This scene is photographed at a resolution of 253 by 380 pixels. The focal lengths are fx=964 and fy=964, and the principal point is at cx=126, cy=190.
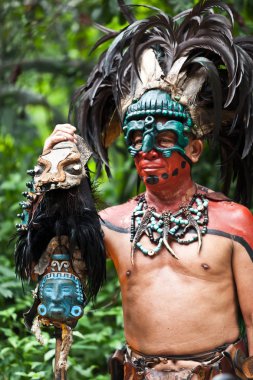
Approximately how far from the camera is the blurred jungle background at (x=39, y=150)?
480 centimetres

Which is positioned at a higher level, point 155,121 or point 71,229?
point 155,121

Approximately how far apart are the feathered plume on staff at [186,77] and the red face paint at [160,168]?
16 centimetres

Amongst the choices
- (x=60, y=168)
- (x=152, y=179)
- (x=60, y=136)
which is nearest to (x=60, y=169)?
(x=60, y=168)

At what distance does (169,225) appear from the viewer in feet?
12.3

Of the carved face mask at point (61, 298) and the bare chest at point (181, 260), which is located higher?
the bare chest at point (181, 260)

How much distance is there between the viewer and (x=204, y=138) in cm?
387

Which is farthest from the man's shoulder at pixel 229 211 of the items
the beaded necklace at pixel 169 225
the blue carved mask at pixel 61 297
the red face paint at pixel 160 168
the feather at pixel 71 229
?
the blue carved mask at pixel 61 297

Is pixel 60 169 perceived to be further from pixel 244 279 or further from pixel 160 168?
pixel 244 279

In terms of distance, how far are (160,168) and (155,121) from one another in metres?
0.18

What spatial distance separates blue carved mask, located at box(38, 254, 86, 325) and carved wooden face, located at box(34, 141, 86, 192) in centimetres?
32

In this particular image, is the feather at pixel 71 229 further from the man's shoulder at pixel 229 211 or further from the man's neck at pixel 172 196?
the man's shoulder at pixel 229 211

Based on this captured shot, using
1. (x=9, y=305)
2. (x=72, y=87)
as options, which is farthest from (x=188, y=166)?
(x=72, y=87)

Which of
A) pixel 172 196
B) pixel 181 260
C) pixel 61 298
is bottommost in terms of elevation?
pixel 61 298

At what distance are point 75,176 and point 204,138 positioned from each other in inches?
22.5
